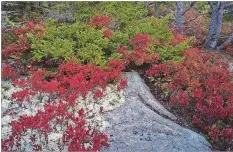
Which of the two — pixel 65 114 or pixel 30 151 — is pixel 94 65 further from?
pixel 30 151

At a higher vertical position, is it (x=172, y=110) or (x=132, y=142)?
(x=132, y=142)

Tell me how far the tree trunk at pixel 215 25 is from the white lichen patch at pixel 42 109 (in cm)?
626

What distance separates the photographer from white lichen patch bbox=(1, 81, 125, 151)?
7.27 meters

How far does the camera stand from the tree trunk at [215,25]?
1400 cm

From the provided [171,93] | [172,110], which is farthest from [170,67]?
[172,110]

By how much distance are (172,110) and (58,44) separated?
3619mm

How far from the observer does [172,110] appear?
376 inches

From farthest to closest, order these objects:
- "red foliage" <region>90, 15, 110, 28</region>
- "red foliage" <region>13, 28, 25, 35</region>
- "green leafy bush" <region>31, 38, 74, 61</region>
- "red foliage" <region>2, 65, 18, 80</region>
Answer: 1. "red foliage" <region>90, 15, 110, 28</region>
2. "red foliage" <region>13, 28, 25, 35</region>
3. "green leafy bush" <region>31, 38, 74, 61</region>
4. "red foliage" <region>2, 65, 18, 80</region>

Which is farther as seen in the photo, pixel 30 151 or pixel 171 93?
pixel 171 93

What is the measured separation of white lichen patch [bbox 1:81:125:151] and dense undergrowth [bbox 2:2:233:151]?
106mm

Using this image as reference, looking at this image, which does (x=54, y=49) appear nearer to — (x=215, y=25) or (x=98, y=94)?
(x=98, y=94)

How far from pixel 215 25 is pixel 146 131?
775cm

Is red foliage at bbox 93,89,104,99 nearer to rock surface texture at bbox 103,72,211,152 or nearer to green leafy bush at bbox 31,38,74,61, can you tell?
rock surface texture at bbox 103,72,211,152

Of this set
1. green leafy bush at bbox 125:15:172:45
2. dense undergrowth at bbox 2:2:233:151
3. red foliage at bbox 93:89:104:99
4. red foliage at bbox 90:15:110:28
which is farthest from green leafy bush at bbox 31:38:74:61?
green leafy bush at bbox 125:15:172:45
